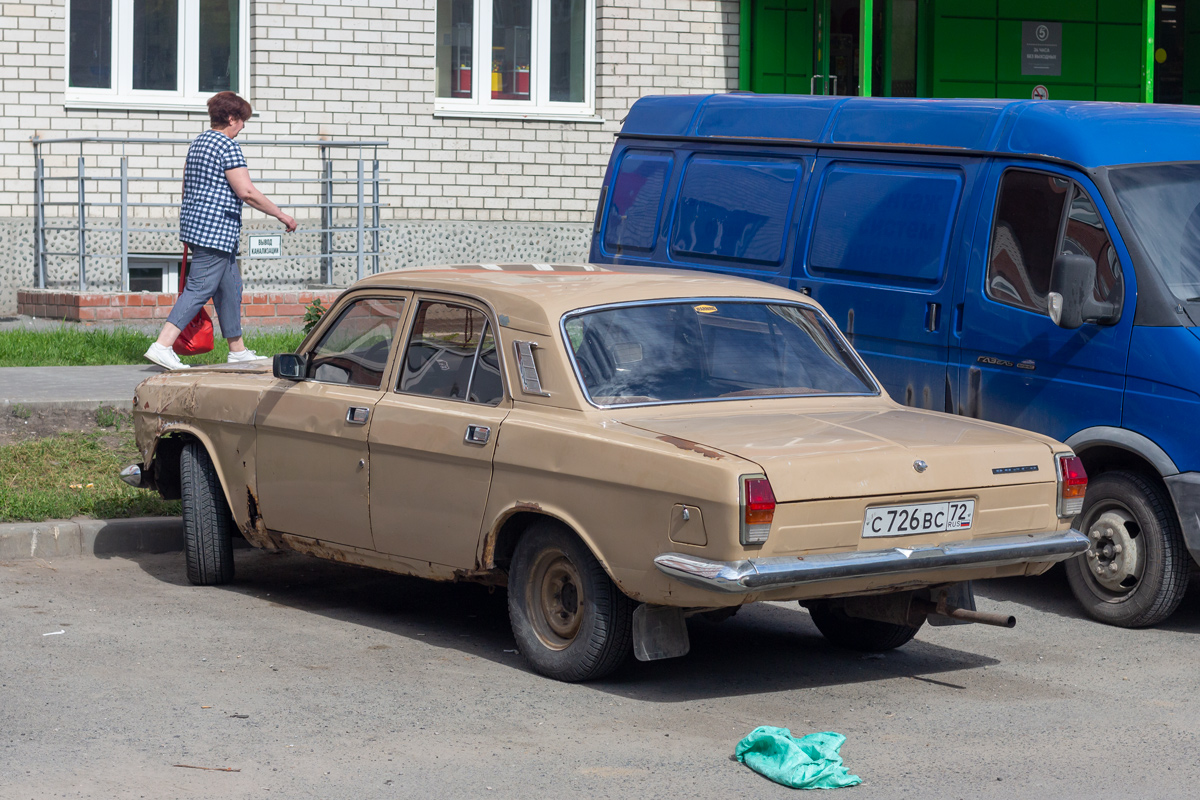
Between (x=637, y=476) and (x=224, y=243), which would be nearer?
(x=637, y=476)

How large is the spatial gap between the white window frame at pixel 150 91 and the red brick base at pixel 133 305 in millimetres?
1901

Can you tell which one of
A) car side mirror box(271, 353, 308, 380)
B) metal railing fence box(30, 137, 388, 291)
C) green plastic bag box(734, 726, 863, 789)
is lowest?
green plastic bag box(734, 726, 863, 789)

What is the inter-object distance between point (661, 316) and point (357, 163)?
10.7m

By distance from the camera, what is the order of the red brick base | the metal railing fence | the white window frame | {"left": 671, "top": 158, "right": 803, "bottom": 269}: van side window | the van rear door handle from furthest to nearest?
the white window frame
the metal railing fence
the red brick base
{"left": 671, "top": 158, "right": 803, "bottom": 269}: van side window
the van rear door handle

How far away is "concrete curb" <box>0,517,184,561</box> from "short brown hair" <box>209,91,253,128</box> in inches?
141

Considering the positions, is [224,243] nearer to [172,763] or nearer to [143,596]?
[143,596]

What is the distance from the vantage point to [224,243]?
11.0 metres

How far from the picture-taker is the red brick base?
14.4 metres

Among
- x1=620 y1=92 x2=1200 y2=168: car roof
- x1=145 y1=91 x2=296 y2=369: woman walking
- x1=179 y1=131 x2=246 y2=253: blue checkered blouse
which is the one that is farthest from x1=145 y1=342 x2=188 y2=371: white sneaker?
x1=620 y1=92 x2=1200 y2=168: car roof

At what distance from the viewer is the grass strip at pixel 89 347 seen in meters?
12.2

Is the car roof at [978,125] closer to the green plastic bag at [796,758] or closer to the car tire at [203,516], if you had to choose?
the green plastic bag at [796,758]

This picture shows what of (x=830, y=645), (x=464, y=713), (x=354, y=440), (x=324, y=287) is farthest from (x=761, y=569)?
(x=324, y=287)

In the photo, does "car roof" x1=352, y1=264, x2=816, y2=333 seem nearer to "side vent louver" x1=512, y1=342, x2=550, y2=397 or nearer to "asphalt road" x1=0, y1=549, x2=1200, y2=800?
"side vent louver" x1=512, y1=342, x2=550, y2=397

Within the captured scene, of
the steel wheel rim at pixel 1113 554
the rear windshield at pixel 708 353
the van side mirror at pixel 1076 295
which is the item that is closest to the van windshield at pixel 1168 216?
the van side mirror at pixel 1076 295
